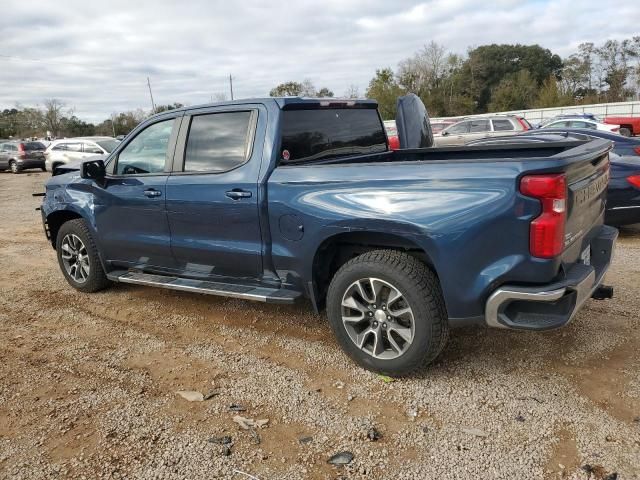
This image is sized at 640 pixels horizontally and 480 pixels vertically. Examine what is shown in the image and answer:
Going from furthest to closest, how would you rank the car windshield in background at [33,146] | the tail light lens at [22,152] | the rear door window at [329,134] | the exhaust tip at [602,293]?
1. the car windshield in background at [33,146]
2. the tail light lens at [22,152]
3. the rear door window at [329,134]
4. the exhaust tip at [602,293]

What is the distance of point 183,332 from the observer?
4.52 m

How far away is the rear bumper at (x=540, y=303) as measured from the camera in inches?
116

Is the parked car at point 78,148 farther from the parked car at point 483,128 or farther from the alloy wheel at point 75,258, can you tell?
the alloy wheel at point 75,258

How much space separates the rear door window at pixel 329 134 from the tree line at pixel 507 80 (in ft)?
152

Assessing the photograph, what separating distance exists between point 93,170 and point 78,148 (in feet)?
48.9

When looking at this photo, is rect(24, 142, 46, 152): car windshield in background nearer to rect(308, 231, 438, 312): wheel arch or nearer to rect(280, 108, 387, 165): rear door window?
rect(280, 108, 387, 165): rear door window

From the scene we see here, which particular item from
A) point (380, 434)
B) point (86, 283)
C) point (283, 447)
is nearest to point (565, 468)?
point (380, 434)

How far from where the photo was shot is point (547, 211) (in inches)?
113

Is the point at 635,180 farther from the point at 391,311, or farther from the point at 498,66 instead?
the point at 498,66

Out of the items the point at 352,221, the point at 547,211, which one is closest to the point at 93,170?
the point at 352,221

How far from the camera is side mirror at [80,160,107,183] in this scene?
4.87 m

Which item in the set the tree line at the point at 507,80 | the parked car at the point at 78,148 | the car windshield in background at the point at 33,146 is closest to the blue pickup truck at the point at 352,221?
the parked car at the point at 78,148

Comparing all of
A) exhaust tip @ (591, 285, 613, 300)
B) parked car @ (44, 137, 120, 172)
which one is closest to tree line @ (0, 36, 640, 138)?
parked car @ (44, 137, 120, 172)

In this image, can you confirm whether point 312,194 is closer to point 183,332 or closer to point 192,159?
point 192,159
